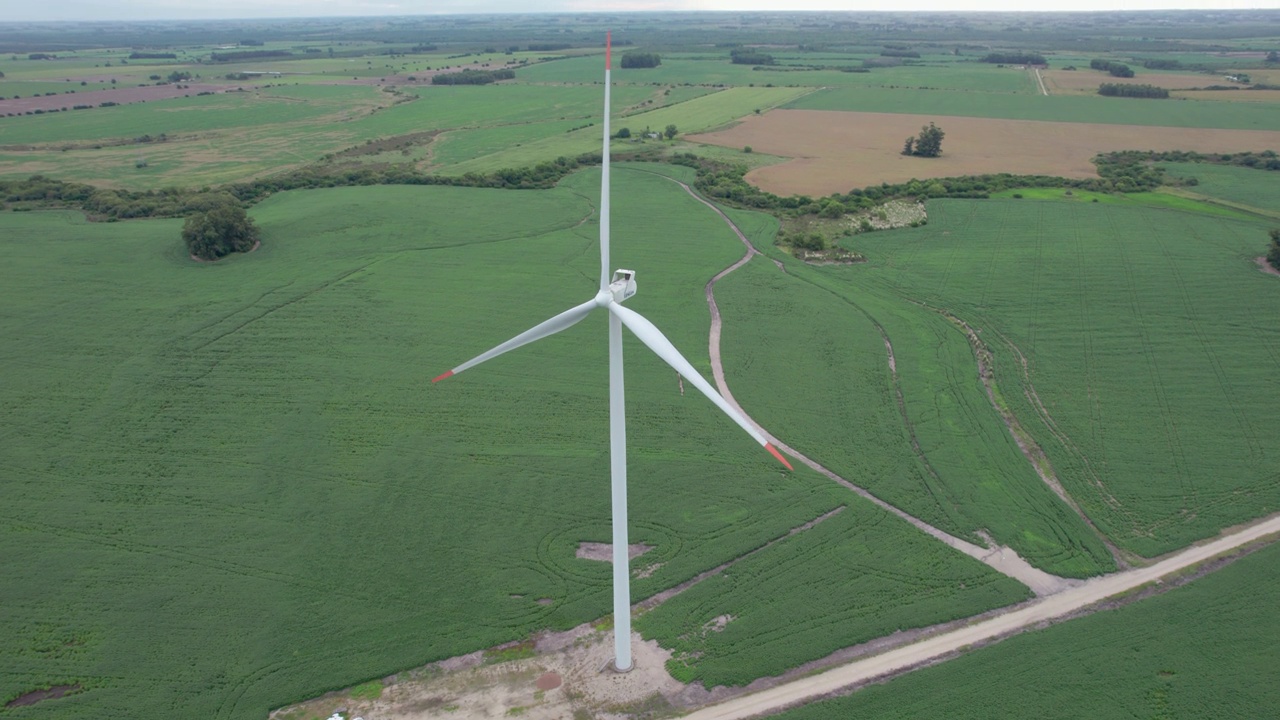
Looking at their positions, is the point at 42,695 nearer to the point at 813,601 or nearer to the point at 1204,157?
the point at 813,601

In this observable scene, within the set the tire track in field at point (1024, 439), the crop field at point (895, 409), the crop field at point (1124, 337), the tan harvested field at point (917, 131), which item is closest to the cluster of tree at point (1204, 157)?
the tan harvested field at point (917, 131)

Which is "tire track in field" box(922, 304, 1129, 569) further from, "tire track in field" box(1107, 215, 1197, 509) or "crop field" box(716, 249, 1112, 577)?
"tire track in field" box(1107, 215, 1197, 509)

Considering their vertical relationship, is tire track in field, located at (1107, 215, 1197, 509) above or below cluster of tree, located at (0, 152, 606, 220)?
below

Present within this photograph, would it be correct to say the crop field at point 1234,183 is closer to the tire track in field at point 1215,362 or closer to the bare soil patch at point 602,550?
the tire track in field at point 1215,362

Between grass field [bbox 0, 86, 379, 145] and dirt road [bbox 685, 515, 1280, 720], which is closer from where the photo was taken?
dirt road [bbox 685, 515, 1280, 720]

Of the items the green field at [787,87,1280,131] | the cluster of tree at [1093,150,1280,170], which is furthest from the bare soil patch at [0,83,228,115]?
the cluster of tree at [1093,150,1280,170]

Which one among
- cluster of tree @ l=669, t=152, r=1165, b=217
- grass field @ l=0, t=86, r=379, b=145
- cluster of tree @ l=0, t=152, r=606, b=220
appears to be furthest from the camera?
grass field @ l=0, t=86, r=379, b=145

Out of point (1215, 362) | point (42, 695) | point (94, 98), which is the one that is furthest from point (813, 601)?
point (94, 98)
